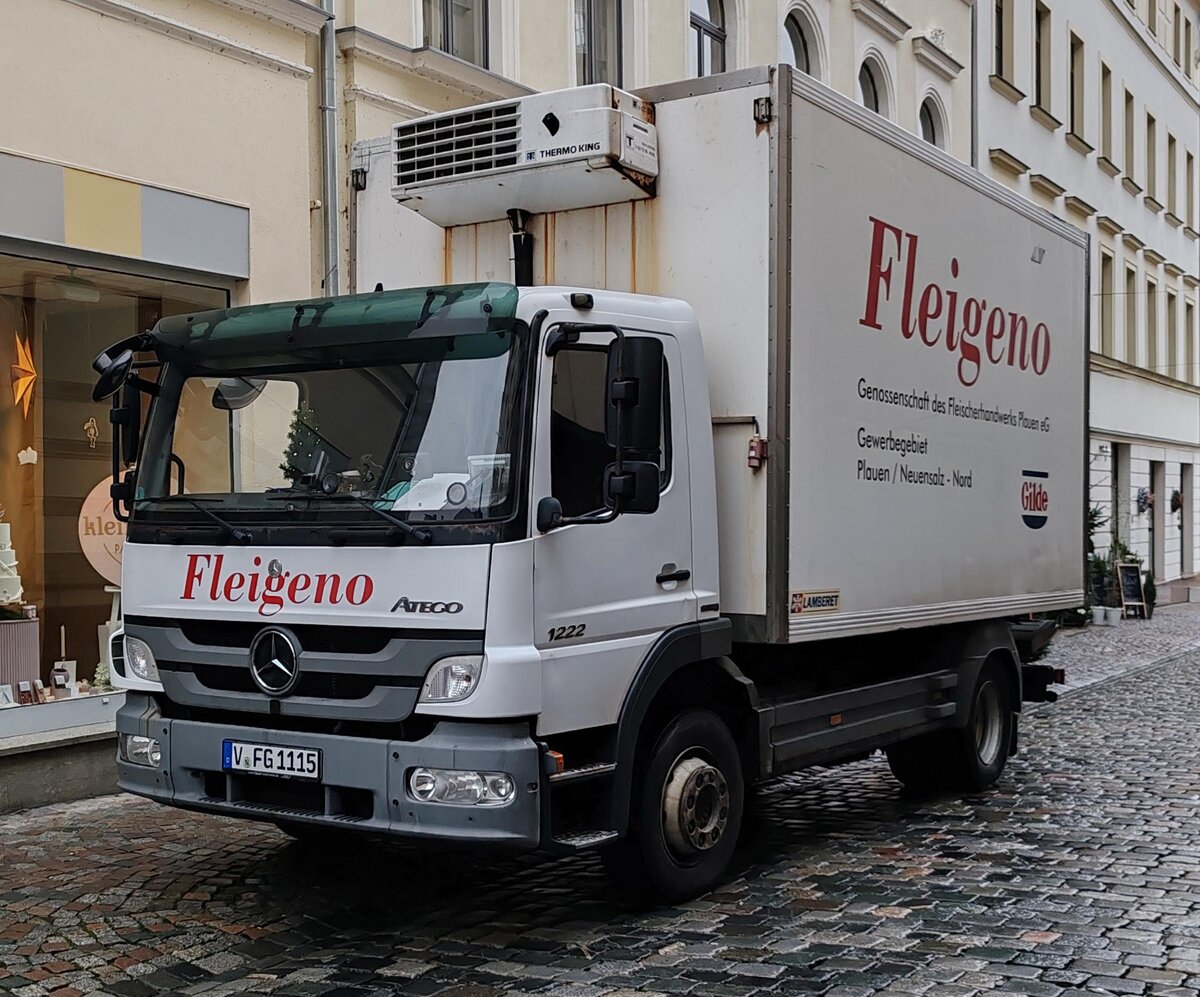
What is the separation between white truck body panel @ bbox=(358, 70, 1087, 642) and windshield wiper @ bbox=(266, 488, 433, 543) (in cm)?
158

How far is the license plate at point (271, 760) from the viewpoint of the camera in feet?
18.0

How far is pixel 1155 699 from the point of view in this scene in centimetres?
1359

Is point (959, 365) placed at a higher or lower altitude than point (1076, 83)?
lower

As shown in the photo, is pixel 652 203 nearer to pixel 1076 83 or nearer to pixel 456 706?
pixel 456 706

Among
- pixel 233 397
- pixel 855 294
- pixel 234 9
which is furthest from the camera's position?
pixel 234 9

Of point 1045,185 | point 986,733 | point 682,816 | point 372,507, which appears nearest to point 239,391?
point 372,507

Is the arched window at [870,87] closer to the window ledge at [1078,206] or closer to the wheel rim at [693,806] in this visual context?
the window ledge at [1078,206]

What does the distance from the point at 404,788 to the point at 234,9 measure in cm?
657

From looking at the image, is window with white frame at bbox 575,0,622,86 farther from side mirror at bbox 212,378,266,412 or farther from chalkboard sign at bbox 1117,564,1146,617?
chalkboard sign at bbox 1117,564,1146,617

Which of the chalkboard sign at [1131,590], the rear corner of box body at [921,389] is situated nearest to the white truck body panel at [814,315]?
the rear corner of box body at [921,389]

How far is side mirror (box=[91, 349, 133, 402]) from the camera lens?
612 centimetres

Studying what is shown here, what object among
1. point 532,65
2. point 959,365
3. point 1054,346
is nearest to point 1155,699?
point 1054,346

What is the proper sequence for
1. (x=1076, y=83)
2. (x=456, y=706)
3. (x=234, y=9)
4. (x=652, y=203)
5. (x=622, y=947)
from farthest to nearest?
1. (x=1076, y=83)
2. (x=234, y=9)
3. (x=652, y=203)
4. (x=622, y=947)
5. (x=456, y=706)

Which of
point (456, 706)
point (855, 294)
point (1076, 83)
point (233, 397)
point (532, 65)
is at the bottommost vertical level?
point (456, 706)
